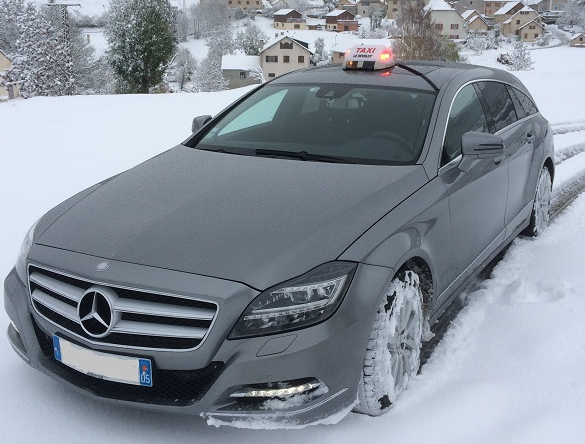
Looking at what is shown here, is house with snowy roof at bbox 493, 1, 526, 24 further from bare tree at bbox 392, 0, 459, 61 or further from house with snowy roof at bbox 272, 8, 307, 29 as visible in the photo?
bare tree at bbox 392, 0, 459, 61

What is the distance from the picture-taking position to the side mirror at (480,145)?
3.47 m

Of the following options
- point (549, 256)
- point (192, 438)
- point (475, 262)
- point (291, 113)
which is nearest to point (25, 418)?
point (192, 438)

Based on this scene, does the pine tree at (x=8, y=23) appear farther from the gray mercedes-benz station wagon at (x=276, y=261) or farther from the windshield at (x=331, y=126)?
the gray mercedes-benz station wagon at (x=276, y=261)

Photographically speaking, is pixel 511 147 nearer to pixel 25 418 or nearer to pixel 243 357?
pixel 243 357

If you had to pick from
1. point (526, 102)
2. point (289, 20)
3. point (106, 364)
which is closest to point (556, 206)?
point (526, 102)

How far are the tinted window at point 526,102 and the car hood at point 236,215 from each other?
6.92 feet

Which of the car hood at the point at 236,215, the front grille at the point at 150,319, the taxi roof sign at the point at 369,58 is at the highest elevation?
the taxi roof sign at the point at 369,58

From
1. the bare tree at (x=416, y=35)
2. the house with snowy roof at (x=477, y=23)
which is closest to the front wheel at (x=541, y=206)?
the bare tree at (x=416, y=35)

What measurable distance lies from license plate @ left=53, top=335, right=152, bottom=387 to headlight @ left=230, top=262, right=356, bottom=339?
37 centimetres

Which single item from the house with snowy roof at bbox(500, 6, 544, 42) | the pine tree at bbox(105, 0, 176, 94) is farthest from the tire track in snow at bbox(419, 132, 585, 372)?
the house with snowy roof at bbox(500, 6, 544, 42)

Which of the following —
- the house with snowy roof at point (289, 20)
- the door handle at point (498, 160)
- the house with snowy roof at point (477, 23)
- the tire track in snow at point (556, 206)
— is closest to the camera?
the tire track in snow at point (556, 206)

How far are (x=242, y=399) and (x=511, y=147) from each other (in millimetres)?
2708

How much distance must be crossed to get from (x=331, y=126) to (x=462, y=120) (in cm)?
77

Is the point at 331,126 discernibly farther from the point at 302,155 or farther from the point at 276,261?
the point at 276,261
